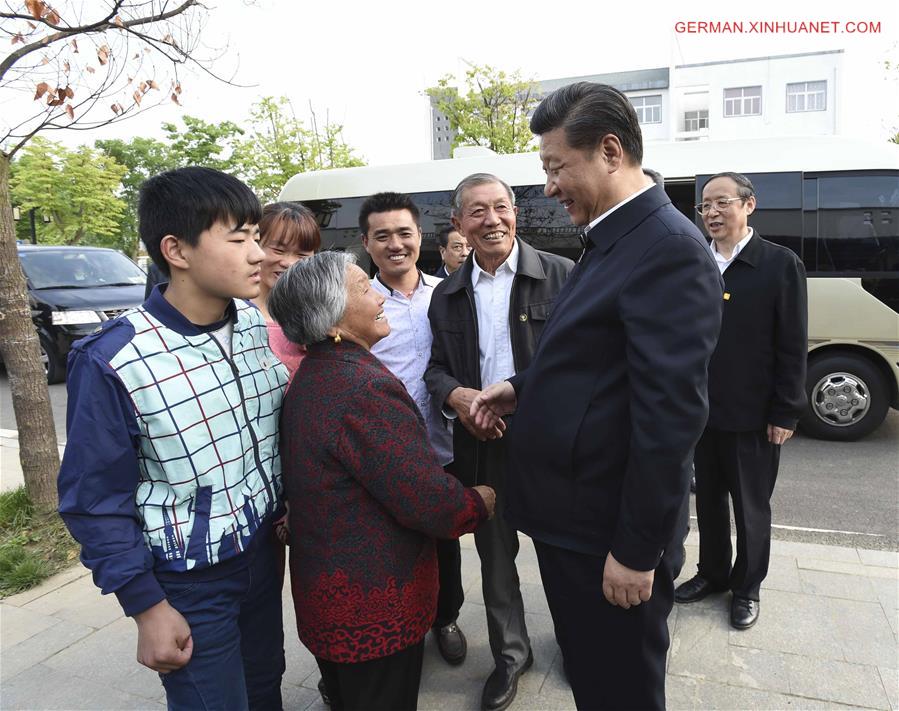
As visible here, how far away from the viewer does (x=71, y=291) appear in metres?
9.57

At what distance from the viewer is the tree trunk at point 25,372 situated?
3.59m

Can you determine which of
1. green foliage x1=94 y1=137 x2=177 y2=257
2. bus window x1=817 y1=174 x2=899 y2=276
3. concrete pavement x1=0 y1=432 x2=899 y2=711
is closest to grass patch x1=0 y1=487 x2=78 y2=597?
concrete pavement x1=0 y1=432 x2=899 y2=711

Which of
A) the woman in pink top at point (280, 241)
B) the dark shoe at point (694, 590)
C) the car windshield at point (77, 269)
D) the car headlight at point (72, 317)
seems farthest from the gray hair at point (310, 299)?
the car windshield at point (77, 269)

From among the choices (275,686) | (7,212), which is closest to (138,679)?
(275,686)

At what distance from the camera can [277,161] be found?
21.6m

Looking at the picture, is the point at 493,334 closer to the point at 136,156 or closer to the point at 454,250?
the point at 454,250

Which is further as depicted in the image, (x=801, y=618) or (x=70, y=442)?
(x=801, y=618)

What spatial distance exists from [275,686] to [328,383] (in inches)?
38.2

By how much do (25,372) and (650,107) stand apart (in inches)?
1562

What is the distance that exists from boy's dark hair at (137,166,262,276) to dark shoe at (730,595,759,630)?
101 inches

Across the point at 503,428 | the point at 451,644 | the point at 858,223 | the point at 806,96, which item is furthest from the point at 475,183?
the point at 806,96

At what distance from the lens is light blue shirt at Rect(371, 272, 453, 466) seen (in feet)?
8.52

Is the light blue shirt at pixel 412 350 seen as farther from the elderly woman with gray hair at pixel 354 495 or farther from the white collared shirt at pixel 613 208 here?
the white collared shirt at pixel 613 208

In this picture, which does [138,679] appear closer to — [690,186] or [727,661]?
[727,661]
